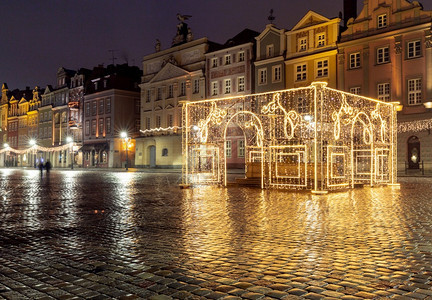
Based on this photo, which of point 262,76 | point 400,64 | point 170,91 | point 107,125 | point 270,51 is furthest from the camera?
point 107,125

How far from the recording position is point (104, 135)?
199 feet

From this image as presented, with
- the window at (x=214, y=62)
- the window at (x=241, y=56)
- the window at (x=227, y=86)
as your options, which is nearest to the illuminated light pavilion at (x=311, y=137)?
the window at (x=241, y=56)

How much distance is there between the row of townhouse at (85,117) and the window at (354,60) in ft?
102

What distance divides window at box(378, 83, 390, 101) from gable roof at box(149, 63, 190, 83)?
881 inches

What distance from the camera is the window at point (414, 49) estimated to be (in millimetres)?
32469

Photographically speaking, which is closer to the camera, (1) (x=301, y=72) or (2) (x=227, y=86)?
(1) (x=301, y=72)

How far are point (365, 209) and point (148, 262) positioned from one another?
7.30 meters

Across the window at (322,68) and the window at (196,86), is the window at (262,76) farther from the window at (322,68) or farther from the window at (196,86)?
the window at (196,86)

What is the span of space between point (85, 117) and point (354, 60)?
138 ft

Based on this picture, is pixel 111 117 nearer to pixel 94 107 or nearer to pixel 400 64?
pixel 94 107

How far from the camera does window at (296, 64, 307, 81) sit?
130 feet

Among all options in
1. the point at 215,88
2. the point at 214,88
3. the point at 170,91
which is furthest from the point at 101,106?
the point at 215,88

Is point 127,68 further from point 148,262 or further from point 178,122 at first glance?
point 148,262

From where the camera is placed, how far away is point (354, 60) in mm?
36281
